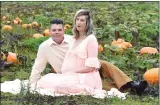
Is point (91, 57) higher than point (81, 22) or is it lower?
lower

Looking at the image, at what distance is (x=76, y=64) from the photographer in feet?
23.0

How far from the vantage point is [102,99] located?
658cm

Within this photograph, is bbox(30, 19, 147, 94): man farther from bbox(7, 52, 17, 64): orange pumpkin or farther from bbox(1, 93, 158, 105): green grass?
bbox(7, 52, 17, 64): orange pumpkin

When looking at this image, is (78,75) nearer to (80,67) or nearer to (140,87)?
(80,67)

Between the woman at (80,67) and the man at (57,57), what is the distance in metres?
0.20

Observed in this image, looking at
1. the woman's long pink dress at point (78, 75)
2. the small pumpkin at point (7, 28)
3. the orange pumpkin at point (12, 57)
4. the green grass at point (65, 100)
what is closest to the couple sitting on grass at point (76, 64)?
the woman's long pink dress at point (78, 75)

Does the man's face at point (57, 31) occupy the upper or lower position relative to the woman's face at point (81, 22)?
lower

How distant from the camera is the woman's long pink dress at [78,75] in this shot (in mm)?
6789

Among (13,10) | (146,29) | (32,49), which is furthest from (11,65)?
(13,10)

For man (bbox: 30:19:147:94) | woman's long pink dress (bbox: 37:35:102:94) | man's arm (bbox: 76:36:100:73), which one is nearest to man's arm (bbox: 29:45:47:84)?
man (bbox: 30:19:147:94)

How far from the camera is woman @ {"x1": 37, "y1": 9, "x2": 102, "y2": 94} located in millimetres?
6801

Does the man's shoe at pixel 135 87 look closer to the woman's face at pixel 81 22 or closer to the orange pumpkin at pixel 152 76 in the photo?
the orange pumpkin at pixel 152 76

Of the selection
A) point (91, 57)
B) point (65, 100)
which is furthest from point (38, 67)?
point (65, 100)

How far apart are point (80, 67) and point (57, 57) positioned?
1.48 ft
